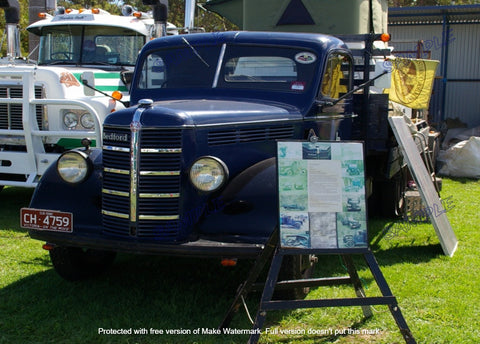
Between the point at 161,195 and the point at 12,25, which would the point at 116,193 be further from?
the point at 12,25

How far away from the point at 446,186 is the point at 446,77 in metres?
7.49

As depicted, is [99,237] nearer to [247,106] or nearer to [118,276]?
[118,276]

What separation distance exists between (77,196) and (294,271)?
1.74 m

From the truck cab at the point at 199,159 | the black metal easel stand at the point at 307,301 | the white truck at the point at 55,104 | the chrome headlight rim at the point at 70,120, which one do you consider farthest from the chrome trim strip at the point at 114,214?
the chrome headlight rim at the point at 70,120

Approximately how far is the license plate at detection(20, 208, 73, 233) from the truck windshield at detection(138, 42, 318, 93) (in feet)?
5.64

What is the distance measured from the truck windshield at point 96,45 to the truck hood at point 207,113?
394 cm

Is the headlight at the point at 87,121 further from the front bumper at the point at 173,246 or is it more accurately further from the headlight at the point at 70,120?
the front bumper at the point at 173,246

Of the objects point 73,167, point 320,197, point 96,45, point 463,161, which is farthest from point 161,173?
point 463,161

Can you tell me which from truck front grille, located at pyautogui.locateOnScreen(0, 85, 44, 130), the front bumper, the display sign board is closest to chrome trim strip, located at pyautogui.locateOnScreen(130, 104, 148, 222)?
the front bumper

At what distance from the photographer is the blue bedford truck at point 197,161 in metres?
3.96

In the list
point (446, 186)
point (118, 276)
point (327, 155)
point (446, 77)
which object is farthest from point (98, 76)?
point (446, 77)

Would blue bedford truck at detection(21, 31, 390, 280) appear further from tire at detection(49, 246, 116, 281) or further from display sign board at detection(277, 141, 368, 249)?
display sign board at detection(277, 141, 368, 249)

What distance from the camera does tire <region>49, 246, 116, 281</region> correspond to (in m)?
4.77

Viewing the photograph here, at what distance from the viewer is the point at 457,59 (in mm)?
16578
